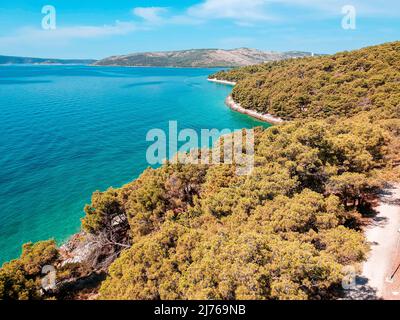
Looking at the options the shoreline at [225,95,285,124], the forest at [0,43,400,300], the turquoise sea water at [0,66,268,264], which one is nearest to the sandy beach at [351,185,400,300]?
the forest at [0,43,400,300]

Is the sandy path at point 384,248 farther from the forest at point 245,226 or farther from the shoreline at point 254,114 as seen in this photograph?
the shoreline at point 254,114

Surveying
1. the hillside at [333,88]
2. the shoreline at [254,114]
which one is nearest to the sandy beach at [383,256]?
the hillside at [333,88]

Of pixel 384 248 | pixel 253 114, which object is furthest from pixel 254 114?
pixel 384 248

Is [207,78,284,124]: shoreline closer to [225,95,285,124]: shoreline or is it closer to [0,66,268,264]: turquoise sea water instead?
[225,95,285,124]: shoreline

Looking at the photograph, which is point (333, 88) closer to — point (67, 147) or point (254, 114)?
point (254, 114)

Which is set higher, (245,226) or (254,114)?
(254,114)
